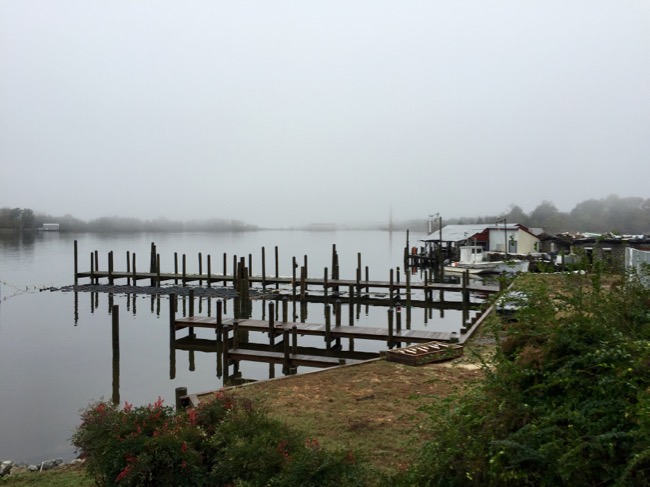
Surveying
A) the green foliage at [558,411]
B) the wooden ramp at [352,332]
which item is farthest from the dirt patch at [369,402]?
the wooden ramp at [352,332]

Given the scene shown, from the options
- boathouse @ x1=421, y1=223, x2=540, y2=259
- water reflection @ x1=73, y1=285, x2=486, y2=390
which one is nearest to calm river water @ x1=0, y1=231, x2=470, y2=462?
water reflection @ x1=73, y1=285, x2=486, y2=390

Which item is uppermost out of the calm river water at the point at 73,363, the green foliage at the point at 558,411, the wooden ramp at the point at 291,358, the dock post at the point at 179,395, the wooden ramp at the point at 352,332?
the green foliage at the point at 558,411

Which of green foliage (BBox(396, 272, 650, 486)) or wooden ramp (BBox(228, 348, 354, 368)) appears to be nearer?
green foliage (BBox(396, 272, 650, 486))

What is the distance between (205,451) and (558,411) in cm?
419

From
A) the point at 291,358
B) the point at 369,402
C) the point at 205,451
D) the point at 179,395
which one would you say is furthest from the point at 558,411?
the point at 291,358

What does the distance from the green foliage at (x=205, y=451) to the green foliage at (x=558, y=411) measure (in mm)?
1042

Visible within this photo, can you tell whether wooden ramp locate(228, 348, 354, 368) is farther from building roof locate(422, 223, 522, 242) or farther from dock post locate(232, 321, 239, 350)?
building roof locate(422, 223, 522, 242)

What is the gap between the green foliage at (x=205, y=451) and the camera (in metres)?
5.35

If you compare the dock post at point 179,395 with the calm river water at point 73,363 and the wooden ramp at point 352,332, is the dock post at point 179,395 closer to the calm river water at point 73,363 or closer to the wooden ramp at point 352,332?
the calm river water at point 73,363

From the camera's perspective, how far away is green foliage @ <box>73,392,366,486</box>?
5.35 m

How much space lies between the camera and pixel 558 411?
4461mm

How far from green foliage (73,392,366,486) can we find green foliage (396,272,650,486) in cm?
104

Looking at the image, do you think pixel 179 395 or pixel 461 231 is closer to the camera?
pixel 179 395

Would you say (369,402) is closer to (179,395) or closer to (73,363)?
(179,395)
